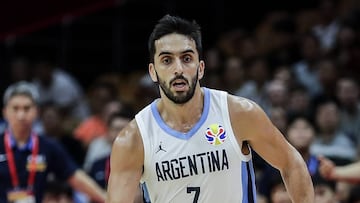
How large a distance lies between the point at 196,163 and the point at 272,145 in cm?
42

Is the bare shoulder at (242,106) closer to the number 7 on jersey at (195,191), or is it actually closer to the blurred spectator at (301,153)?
the number 7 on jersey at (195,191)

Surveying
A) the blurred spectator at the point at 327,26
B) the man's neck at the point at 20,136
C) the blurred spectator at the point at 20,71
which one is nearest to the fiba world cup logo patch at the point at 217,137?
the man's neck at the point at 20,136

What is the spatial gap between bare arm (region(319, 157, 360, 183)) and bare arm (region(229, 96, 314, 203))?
149cm

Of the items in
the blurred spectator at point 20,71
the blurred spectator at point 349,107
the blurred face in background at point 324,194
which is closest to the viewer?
the blurred face in background at point 324,194

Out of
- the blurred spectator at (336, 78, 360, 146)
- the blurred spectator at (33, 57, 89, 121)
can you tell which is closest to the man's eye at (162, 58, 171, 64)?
the blurred spectator at (336, 78, 360, 146)

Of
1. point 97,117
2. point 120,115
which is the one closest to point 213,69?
point 97,117

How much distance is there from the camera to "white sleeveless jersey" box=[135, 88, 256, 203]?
194 inches

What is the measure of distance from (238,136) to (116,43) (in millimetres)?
7713

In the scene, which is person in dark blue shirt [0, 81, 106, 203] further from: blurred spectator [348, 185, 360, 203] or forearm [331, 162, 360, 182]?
blurred spectator [348, 185, 360, 203]

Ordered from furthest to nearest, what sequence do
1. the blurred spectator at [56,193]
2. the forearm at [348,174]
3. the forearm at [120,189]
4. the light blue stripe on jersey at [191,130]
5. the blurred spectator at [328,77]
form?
the blurred spectator at [328,77], the blurred spectator at [56,193], the forearm at [348,174], the light blue stripe on jersey at [191,130], the forearm at [120,189]

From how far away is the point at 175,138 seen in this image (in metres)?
4.98

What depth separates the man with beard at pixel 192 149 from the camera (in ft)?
16.0

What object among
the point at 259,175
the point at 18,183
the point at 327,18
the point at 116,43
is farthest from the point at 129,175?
the point at 116,43

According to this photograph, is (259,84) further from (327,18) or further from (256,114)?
(256,114)
